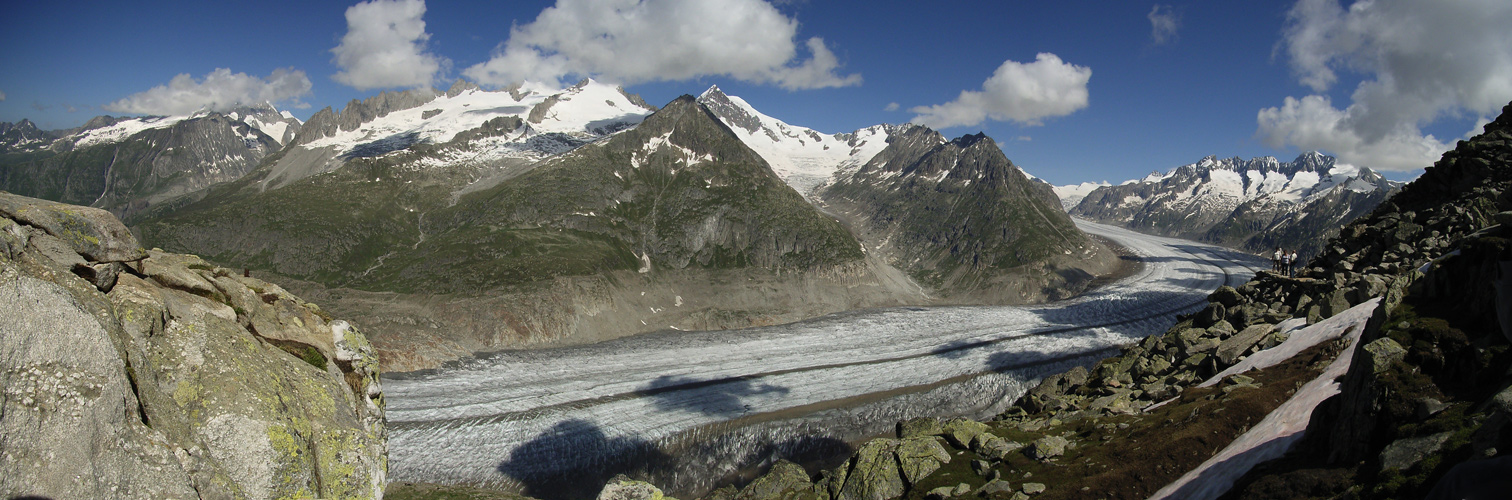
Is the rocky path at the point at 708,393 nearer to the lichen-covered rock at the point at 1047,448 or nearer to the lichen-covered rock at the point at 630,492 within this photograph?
the lichen-covered rock at the point at 630,492

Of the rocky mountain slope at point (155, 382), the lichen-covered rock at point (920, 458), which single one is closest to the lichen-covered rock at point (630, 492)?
the rocky mountain slope at point (155, 382)

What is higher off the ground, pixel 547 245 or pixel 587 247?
pixel 547 245

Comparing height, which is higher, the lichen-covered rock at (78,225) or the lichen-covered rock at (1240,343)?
the lichen-covered rock at (78,225)

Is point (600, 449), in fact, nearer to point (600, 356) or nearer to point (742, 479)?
point (742, 479)

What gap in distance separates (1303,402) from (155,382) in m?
27.8

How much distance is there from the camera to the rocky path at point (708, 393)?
186 ft

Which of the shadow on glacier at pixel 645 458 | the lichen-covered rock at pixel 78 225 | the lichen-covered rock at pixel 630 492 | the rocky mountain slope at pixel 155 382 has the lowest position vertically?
the shadow on glacier at pixel 645 458

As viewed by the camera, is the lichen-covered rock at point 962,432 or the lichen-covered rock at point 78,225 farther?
the lichen-covered rock at point 962,432

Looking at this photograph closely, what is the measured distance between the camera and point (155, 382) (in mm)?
10492

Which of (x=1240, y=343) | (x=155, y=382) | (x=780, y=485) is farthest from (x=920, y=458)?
(x=155, y=382)

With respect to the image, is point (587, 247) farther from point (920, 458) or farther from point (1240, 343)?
point (1240, 343)

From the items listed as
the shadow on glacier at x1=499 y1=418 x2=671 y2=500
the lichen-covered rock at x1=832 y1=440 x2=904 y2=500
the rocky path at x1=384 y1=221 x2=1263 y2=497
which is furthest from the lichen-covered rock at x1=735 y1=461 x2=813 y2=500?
the shadow on glacier at x1=499 y1=418 x2=671 y2=500

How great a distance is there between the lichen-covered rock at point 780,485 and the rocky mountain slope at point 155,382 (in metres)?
28.1

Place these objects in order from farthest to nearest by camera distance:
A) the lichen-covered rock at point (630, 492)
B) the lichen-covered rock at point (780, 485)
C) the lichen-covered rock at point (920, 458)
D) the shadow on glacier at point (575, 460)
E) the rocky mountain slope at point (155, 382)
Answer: the shadow on glacier at point (575, 460) → the lichen-covered rock at point (780, 485) → the lichen-covered rock at point (920, 458) → the lichen-covered rock at point (630, 492) → the rocky mountain slope at point (155, 382)
